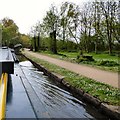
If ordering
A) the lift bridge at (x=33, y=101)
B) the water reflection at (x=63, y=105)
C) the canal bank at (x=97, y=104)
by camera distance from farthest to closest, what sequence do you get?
the water reflection at (x=63, y=105) < the canal bank at (x=97, y=104) < the lift bridge at (x=33, y=101)

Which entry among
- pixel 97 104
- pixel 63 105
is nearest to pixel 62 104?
pixel 63 105

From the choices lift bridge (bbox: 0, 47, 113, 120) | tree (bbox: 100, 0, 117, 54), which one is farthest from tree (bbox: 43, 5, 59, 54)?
lift bridge (bbox: 0, 47, 113, 120)

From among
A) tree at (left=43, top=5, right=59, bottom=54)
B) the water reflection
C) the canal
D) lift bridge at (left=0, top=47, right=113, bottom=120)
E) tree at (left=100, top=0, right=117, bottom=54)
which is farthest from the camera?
tree at (left=43, top=5, right=59, bottom=54)

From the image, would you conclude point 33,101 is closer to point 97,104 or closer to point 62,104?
point 97,104

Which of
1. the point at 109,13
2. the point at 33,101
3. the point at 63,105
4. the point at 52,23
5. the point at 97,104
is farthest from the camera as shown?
the point at 52,23

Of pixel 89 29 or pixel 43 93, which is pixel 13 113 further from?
pixel 89 29

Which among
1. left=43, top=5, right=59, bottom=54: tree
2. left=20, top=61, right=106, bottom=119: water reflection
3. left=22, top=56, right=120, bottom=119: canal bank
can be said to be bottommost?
left=20, top=61, right=106, bottom=119: water reflection

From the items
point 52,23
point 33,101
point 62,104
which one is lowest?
point 62,104

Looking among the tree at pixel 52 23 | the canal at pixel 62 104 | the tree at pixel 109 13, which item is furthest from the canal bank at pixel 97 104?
the tree at pixel 52 23

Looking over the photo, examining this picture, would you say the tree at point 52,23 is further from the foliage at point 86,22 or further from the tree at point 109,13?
the tree at point 109,13

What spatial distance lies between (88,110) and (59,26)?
99.2 feet

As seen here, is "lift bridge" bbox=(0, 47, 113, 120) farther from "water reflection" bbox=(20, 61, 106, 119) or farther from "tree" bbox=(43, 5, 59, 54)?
"tree" bbox=(43, 5, 59, 54)

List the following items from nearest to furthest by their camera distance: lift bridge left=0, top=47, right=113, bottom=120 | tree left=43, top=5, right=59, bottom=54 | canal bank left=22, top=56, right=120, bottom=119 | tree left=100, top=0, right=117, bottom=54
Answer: lift bridge left=0, top=47, right=113, bottom=120
canal bank left=22, top=56, right=120, bottom=119
tree left=100, top=0, right=117, bottom=54
tree left=43, top=5, right=59, bottom=54

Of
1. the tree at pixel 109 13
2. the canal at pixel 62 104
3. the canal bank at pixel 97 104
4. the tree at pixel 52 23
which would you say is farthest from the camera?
the tree at pixel 52 23
